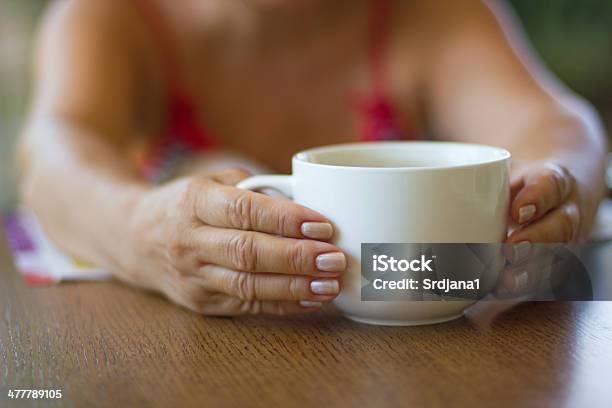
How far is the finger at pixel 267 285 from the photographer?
53 cm

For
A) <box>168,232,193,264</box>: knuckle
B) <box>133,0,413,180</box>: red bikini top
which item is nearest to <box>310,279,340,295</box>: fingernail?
<box>168,232,193,264</box>: knuckle

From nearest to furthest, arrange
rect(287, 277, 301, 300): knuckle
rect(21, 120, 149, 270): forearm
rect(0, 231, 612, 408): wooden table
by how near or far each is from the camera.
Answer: rect(0, 231, 612, 408): wooden table
rect(287, 277, 301, 300): knuckle
rect(21, 120, 149, 270): forearm

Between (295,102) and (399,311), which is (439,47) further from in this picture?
(399,311)

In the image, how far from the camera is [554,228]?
1.87 ft

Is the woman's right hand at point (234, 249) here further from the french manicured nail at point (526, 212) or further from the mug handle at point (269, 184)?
the french manicured nail at point (526, 212)

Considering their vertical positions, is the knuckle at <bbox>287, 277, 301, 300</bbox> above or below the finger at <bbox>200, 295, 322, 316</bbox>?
above

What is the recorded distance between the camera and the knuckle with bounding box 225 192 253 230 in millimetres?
538

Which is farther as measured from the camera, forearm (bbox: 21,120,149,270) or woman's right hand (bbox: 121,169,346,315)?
forearm (bbox: 21,120,149,270)

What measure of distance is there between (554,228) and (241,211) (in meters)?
0.24

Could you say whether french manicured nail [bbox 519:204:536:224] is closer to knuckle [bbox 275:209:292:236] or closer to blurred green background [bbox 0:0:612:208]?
knuckle [bbox 275:209:292:236]

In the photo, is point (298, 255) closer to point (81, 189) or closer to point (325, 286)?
point (325, 286)

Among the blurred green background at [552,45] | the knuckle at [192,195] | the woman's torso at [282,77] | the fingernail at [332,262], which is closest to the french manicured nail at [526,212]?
the fingernail at [332,262]

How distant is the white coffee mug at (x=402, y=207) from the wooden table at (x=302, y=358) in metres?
0.02

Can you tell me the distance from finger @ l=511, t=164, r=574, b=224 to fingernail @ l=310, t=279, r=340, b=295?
145 mm
